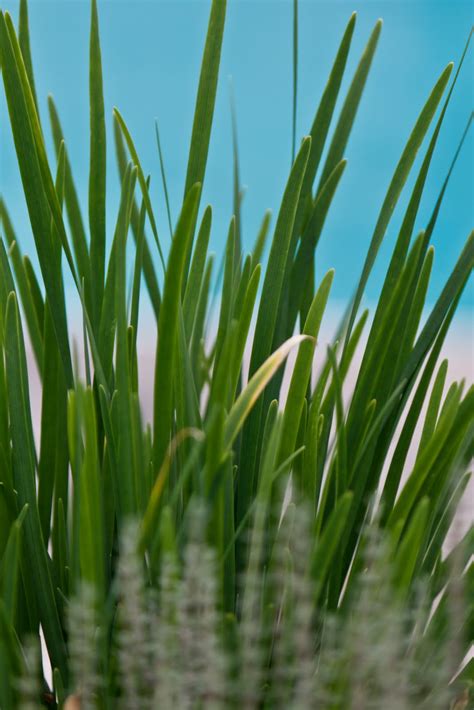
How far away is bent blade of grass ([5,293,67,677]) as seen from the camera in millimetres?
463

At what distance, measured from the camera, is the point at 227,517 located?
434mm

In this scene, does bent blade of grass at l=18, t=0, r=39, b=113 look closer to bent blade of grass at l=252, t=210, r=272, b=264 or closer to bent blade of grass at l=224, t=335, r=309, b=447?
bent blade of grass at l=252, t=210, r=272, b=264

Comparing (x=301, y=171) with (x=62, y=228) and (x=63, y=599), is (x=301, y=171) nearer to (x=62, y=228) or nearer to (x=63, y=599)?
(x=62, y=228)

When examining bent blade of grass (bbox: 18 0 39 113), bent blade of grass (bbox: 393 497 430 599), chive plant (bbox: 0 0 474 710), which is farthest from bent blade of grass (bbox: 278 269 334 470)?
bent blade of grass (bbox: 18 0 39 113)

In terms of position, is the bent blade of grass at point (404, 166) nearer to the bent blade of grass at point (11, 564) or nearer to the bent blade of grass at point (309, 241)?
the bent blade of grass at point (309, 241)

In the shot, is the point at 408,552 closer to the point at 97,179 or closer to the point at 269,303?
the point at 269,303

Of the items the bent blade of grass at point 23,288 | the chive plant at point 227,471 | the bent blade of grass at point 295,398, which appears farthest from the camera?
the bent blade of grass at point 23,288

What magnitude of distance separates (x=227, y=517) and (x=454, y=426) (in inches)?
5.4

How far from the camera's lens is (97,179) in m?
0.53

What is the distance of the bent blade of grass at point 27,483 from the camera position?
0.46 m

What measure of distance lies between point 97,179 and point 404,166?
21 cm

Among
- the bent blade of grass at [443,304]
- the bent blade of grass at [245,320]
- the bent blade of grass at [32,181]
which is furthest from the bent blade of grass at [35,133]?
the bent blade of grass at [443,304]

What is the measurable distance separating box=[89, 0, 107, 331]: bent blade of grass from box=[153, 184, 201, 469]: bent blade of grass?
0.44 ft

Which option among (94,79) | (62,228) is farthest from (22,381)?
(94,79)
